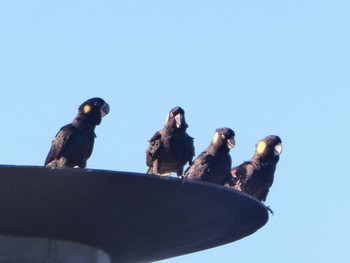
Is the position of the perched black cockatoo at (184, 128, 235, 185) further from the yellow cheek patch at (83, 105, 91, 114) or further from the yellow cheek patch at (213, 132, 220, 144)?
the yellow cheek patch at (83, 105, 91, 114)

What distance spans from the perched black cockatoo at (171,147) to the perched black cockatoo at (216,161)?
0.21m

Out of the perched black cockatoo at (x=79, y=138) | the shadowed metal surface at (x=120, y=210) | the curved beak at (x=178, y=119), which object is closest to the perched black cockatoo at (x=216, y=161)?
the curved beak at (x=178, y=119)

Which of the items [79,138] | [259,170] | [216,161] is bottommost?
[79,138]

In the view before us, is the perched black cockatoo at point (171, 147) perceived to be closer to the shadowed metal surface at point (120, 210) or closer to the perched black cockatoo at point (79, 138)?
the perched black cockatoo at point (79, 138)

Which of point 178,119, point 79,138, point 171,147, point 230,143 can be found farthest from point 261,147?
point 79,138

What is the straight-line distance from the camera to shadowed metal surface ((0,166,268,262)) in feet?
47.8

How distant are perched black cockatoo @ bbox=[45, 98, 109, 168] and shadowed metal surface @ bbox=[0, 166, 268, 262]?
333cm

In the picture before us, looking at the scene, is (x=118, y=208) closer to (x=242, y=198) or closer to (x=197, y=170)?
(x=242, y=198)

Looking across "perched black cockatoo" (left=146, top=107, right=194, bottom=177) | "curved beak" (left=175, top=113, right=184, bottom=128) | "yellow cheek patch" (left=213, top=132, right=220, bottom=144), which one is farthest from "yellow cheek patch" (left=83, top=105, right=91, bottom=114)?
"yellow cheek patch" (left=213, top=132, right=220, bottom=144)

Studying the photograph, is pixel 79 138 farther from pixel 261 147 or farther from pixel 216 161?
pixel 261 147

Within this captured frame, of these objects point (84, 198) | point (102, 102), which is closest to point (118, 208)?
point (84, 198)

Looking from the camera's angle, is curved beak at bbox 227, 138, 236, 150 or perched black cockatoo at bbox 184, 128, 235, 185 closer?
perched black cockatoo at bbox 184, 128, 235, 185

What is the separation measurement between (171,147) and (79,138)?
1.54 m

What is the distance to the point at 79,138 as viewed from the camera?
791 inches
